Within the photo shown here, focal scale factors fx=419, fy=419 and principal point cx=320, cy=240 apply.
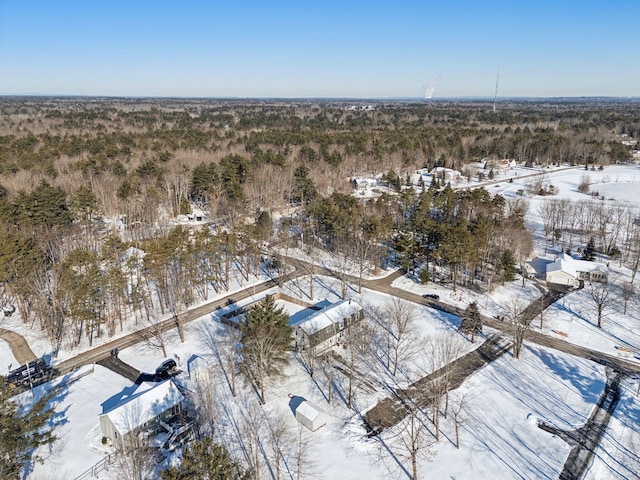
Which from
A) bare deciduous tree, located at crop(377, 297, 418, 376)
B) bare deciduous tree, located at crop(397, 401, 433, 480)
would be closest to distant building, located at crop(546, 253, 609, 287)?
bare deciduous tree, located at crop(377, 297, 418, 376)

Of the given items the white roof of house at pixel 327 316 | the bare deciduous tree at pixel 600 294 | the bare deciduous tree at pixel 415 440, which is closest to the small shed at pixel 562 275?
the bare deciduous tree at pixel 600 294

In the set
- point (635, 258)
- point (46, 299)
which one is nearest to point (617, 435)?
point (635, 258)

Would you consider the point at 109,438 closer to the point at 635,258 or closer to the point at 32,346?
the point at 32,346

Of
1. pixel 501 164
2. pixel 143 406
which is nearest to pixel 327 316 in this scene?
pixel 143 406

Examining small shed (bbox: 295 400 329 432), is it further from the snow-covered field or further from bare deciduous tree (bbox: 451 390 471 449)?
bare deciduous tree (bbox: 451 390 471 449)

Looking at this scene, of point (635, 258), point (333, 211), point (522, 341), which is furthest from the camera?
point (333, 211)

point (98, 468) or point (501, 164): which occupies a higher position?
point (501, 164)

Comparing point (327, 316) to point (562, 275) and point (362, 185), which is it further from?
point (362, 185)
